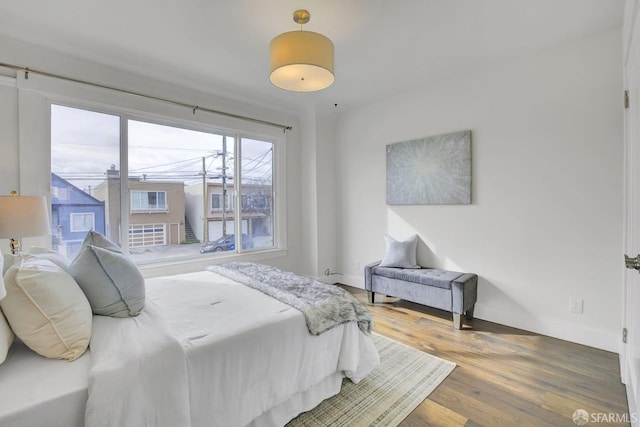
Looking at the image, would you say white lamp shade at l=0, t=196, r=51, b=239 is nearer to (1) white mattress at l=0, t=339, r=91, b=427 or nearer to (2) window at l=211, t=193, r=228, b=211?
(1) white mattress at l=0, t=339, r=91, b=427

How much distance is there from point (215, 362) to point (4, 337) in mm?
760

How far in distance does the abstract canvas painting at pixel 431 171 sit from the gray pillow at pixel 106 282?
295cm

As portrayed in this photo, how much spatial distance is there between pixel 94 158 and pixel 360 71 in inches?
107

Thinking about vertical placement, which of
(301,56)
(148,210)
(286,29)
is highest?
(286,29)

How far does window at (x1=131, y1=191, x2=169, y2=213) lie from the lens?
Answer: 3.12 metres

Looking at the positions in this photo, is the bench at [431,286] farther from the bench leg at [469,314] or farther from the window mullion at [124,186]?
the window mullion at [124,186]

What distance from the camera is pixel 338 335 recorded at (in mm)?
1855

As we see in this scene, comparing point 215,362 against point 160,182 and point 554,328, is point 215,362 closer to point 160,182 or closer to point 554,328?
point 160,182

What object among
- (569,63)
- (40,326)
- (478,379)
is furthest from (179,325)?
(569,63)

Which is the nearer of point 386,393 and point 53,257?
point 53,257

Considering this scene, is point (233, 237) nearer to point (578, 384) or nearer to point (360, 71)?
point (360, 71)

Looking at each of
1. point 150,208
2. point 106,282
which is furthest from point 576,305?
point 150,208

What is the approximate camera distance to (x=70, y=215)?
2.75m

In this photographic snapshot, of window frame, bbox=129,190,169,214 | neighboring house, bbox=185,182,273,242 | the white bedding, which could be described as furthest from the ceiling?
the white bedding
